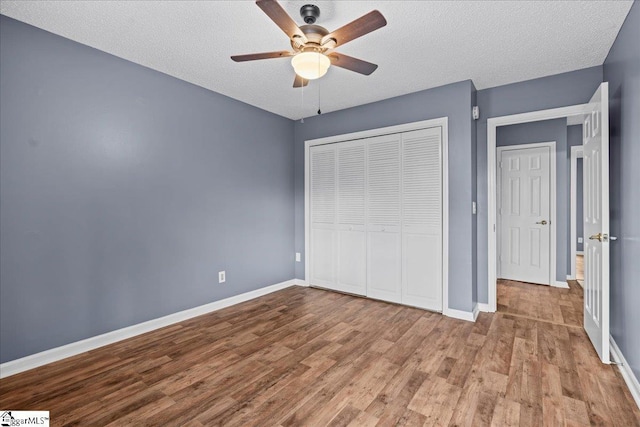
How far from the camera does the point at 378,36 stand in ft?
8.02

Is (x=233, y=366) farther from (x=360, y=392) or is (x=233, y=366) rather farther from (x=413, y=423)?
(x=413, y=423)

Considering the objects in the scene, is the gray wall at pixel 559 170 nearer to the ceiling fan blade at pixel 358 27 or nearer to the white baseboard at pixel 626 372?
the white baseboard at pixel 626 372

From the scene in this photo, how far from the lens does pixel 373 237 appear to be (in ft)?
13.1

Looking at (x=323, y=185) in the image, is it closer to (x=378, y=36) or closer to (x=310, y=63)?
(x=378, y=36)

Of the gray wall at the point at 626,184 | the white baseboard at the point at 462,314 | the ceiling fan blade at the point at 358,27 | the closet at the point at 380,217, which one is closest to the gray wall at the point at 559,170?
the gray wall at the point at 626,184

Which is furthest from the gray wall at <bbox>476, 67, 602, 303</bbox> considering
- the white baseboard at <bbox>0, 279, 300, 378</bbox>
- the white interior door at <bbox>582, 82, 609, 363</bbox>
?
the white baseboard at <bbox>0, 279, 300, 378</bbox>

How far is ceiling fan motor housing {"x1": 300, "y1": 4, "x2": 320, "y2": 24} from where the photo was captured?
6.59 feet

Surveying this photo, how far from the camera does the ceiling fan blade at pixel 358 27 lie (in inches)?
66.1

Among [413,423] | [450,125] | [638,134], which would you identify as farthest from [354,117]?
[413,423]

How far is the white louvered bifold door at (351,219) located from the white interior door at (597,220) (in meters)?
2.23

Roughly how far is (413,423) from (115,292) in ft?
8.52

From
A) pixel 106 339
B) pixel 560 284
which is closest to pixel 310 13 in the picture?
pixel 106 339

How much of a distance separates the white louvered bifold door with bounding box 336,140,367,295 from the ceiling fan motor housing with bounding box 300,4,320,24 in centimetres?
212

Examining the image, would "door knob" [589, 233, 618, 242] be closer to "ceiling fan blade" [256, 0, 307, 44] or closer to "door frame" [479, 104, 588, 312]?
"door frame" [479, 104, 588, 312]
